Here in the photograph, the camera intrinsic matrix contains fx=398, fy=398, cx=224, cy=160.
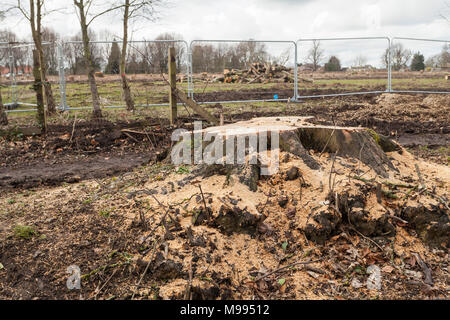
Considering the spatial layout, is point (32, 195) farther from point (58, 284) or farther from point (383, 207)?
point (383, 207)

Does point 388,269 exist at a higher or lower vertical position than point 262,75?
lower

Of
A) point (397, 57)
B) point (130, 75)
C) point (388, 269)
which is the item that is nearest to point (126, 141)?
point (130, 75)

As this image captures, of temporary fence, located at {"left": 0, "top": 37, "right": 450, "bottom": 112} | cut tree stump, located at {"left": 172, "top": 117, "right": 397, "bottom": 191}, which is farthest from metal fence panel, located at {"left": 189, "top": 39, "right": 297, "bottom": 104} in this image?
cut tree stump, located at {"left": 172, "top": 117, "right": 397, "bottom": 191}

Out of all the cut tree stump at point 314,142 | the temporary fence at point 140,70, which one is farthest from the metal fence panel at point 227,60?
the cut tree stump at point 314,142

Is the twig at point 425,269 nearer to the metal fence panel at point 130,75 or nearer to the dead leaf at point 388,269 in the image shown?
the dead leaf at point 388,269

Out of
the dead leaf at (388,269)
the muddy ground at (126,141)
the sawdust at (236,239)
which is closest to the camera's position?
the sawdust at (236,239)

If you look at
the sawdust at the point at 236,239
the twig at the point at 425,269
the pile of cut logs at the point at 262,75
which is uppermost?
the pile of cut logs at the point at 262,75

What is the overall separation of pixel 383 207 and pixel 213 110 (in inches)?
375

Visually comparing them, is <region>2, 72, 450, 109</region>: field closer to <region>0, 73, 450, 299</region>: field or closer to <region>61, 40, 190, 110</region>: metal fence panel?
<region>61, 40, 190, 110</region>: metal fence panel

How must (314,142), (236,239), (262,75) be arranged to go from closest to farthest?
(236,239) → (314,142) → (262,75)

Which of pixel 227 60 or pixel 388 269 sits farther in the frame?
pixel 227 60

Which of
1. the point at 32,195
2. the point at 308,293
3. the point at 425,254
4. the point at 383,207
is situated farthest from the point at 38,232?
the point at 425,254

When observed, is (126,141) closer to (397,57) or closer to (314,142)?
(314,142)

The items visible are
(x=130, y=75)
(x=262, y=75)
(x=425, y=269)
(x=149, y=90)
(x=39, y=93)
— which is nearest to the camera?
(x=425, y=269)
